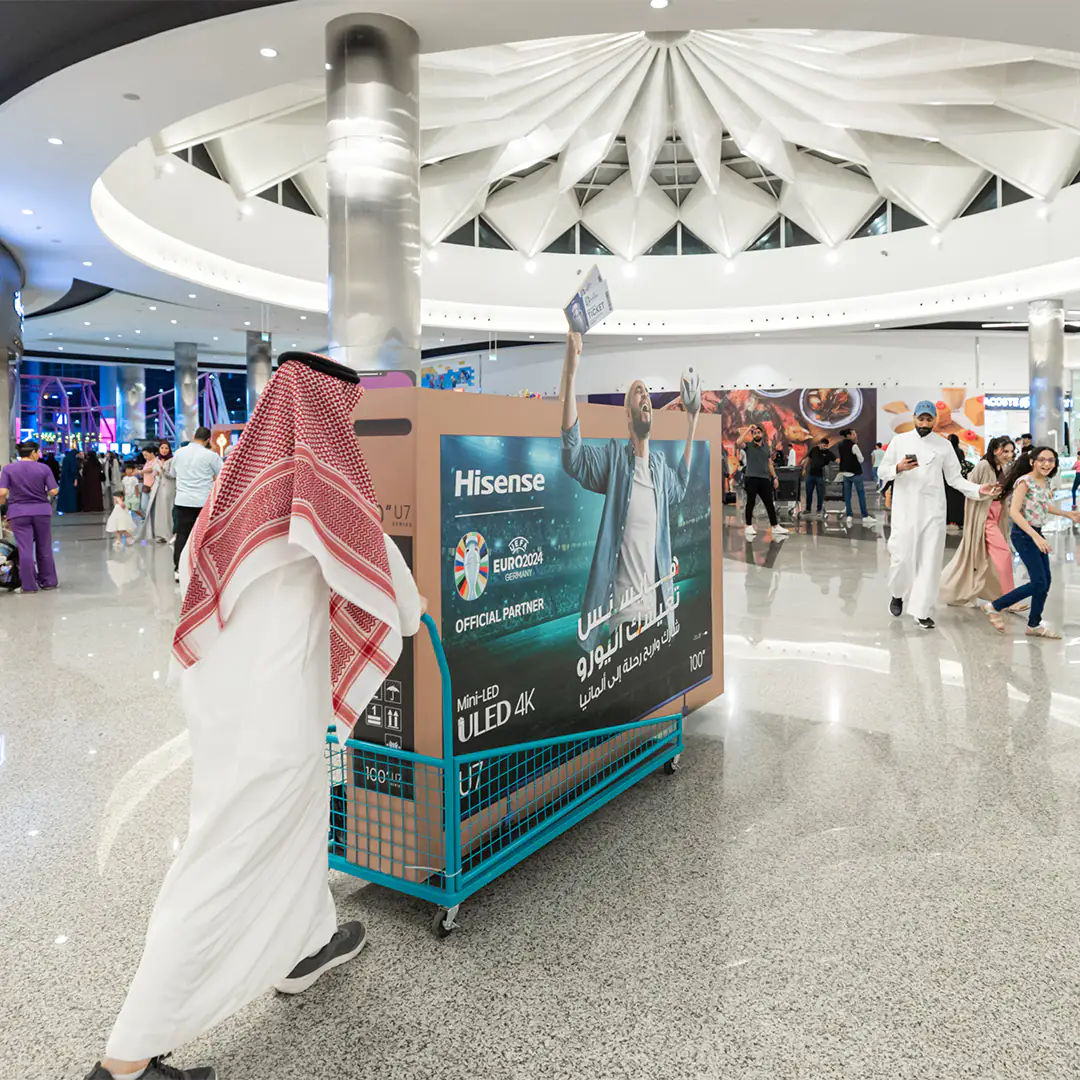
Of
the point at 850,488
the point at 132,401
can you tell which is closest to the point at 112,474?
the point at 132,401

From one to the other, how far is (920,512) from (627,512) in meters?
4.12

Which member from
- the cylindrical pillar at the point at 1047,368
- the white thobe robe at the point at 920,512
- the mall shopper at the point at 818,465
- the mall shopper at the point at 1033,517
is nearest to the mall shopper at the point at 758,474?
the mall shopper at the point at 818,465

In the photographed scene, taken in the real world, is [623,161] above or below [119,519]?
above

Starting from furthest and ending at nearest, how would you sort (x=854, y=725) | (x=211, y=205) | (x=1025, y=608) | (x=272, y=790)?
(x=211, y=205) → (x=1025, y=608) → (x=854, y=725) → (x=272, y=790)

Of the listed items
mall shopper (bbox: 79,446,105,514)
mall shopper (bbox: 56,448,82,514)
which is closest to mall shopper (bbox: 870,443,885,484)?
mall shopper (bbox: 79,446,105,514)

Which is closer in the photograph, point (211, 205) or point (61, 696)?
point (61, 696)

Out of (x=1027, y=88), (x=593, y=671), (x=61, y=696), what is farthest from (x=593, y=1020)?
(x=1027, y=88)

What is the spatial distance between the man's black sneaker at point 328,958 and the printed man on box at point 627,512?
46.1 inches

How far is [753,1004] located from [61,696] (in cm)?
403

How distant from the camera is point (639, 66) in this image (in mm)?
10609

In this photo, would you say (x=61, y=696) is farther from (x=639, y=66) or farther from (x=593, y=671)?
(x=639, y=66)

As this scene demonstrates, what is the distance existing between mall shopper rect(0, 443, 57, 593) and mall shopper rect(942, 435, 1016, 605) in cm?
840

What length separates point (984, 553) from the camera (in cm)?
709

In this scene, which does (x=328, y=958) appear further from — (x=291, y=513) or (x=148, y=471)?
(x=148, y=471)
